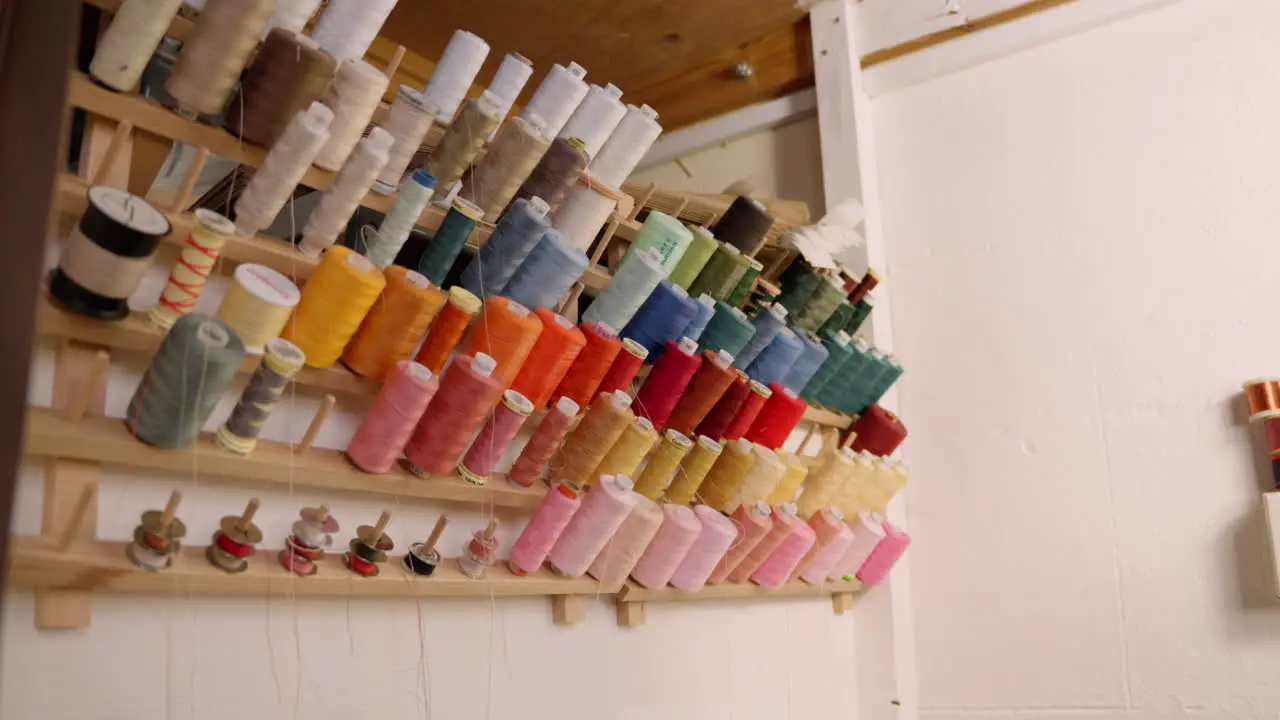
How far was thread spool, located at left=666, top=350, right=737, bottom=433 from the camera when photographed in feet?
4.89

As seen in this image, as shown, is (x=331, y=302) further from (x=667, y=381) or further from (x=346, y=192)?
(x=667, y=381)

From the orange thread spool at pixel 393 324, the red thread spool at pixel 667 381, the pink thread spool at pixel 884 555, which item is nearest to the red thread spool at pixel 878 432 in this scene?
the pink thread spool at pixel 884 555

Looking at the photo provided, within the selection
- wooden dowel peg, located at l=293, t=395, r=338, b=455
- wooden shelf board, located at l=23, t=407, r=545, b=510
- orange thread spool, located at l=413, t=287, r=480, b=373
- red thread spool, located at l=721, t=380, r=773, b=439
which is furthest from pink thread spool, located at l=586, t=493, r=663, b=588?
wooden dowel peg, located at l=293, t=395, r=338, b=455

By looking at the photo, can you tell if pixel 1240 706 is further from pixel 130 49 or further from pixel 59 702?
pixel 130 49

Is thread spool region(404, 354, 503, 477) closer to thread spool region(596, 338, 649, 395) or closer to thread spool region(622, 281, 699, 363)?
thread spool region(596, 338, 649, 395)

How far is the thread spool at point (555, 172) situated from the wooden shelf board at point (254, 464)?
1.31 ft

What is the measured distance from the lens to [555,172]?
133 centimetres

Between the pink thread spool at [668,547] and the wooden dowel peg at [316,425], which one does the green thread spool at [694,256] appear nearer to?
the pink thread spool at [668,547]

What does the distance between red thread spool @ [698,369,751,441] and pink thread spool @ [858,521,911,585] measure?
0.51 m

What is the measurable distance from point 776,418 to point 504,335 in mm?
592

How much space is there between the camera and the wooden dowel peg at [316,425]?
3.34 feet

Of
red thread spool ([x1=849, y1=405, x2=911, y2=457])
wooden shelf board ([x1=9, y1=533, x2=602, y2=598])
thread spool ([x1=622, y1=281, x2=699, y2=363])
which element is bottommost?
wooden shelf board ([x1=9, y1=533, x2=602, y2=598])

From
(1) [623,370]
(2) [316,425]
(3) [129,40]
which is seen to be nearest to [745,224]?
(1) [623,370]

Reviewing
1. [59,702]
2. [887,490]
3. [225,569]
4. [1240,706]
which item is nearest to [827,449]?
[887,490]
